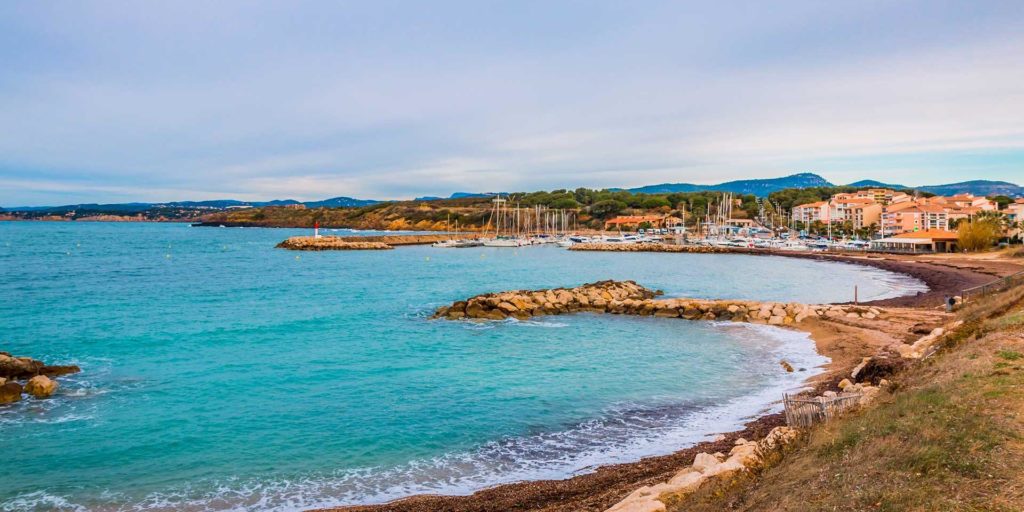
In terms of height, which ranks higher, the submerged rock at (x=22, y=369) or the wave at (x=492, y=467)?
the submerged rock at (x=22, y=369)

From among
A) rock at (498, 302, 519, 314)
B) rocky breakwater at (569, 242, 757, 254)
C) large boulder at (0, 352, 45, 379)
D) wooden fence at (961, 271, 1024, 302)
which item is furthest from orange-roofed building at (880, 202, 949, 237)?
large boulder at (0, 352, 45, 379)

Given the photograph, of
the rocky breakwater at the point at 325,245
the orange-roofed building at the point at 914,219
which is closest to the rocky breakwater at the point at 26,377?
the rocky breakwater at the point at 325,245

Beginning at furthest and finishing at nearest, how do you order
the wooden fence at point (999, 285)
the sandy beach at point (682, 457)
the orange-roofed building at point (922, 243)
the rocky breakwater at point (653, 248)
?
the rocky breakwater at point (653, 248), the orange-roofed building at point (922, 243), the wooden fence at point (999, 285), the sandy beach at point (682, 457)

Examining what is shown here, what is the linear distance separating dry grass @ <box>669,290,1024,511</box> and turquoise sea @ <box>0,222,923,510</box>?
4463mm

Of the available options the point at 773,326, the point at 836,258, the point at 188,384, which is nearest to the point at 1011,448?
the point at 188,384

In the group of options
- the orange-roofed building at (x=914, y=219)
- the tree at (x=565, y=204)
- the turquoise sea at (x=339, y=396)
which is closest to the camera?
the turquoise sea at (x=339, y=396)

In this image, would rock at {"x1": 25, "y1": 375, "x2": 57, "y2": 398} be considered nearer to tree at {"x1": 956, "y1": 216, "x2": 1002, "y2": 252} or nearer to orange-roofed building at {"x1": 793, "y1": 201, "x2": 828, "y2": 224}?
tree at {"x1": 956, "y1": 216, "x2": 1002, "y2": 252}

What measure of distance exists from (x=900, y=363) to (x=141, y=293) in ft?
136

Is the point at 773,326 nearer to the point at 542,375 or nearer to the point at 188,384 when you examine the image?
the point at 542,375

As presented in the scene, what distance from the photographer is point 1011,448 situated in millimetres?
6832

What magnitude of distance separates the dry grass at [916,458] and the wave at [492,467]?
419 cm

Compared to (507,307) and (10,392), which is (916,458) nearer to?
(10,392)

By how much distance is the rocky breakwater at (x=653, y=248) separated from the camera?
84.9m

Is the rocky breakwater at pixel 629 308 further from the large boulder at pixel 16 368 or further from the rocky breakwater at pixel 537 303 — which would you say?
the large boulder at pixel 16 368
